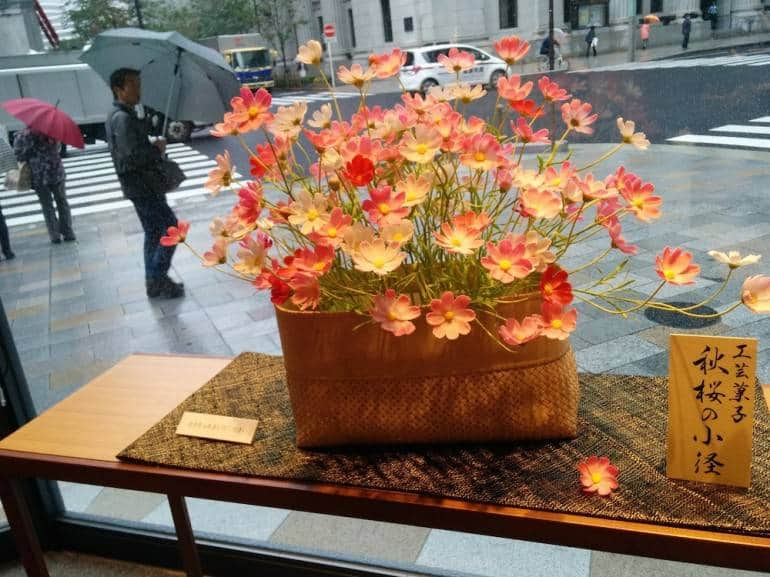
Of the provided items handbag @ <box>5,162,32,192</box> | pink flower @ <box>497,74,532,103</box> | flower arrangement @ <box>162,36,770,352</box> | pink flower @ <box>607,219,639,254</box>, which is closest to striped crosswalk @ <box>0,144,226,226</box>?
handbag @ <box>5,162,32,192</box>

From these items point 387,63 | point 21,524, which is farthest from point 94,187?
point 387,63

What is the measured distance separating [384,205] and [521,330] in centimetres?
21

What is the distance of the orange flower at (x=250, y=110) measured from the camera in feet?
2.76

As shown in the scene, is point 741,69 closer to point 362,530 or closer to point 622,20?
point 622,20

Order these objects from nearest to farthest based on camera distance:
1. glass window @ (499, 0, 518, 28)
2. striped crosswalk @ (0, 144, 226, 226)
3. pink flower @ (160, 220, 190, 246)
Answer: pink flower @ (160, 220, 190, 246), glass window @ (499, 0, 518, 28), striped crosswalk @ (0, 144, 226, 226)

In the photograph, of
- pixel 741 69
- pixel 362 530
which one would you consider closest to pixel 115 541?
pixel 362 530

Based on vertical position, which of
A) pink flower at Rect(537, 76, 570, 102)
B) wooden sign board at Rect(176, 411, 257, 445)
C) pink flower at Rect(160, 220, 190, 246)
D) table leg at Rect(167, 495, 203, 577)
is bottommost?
table leg at Rect(167, 495, 203, 577)

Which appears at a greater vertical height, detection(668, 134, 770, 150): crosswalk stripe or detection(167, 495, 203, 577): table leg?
detection(668, 134, 770, 150): crosswalk stripe

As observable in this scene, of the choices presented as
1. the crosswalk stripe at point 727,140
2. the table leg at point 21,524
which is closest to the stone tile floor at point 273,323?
the crosswalk stripe at point 727,140

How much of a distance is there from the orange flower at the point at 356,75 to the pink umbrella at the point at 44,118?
1616 millimetres

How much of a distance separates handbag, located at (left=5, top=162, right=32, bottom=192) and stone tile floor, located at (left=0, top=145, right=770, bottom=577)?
29 cm

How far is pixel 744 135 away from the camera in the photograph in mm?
1731

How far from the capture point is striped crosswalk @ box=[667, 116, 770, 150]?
1.72 meters

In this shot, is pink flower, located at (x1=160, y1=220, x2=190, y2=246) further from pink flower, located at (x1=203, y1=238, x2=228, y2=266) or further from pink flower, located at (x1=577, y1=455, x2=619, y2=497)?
pink flower, located at (x1=577, y1=455, x2=619, y2=497)
